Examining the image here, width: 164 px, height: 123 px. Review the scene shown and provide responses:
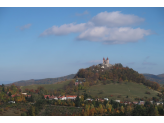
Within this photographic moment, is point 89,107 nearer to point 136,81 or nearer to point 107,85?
point 107,85

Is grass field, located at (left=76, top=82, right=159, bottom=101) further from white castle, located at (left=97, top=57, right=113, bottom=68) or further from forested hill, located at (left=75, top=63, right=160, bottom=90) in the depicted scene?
white castle, located at (left=97, top=57, right=113, bottom=68)

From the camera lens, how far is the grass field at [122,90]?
5342cm

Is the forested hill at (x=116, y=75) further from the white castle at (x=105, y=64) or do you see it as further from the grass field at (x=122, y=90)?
the grass field at (x=122, y=90)

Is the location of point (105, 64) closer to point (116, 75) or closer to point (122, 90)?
point (116, 75)

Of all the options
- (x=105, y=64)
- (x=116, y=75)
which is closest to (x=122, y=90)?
(x=116, y=75)

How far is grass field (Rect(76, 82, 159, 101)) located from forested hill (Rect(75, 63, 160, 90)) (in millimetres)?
4007

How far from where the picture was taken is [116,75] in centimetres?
7338

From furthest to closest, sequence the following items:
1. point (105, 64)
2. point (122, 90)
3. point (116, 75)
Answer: point (105, 64)
point (116, 75)
point (122, 90)

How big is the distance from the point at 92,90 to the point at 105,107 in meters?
24.0

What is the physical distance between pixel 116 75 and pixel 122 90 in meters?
14.9

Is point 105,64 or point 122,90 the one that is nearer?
point 122,90

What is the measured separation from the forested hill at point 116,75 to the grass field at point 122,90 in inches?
158

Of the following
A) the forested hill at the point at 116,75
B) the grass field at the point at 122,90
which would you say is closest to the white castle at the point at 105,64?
the forested hill at the point at 116,75
